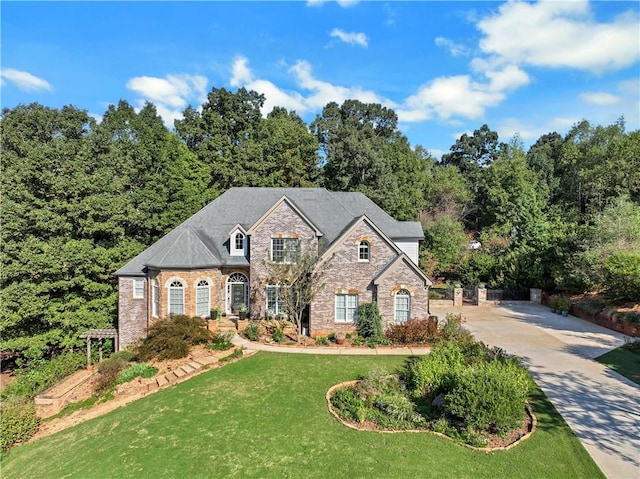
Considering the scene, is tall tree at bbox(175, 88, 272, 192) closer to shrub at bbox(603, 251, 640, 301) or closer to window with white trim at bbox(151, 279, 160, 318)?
window with white trim at bbox(151, 279, 160, 318)

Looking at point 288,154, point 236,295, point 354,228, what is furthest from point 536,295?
point 288,154

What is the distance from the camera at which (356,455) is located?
413 inches

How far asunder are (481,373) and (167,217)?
32226mm

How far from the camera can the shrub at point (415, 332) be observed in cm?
2011

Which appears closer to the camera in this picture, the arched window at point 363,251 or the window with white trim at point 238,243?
the arched window at point 363,251

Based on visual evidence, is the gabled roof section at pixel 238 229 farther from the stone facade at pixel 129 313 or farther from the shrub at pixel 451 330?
the shrub at pixel 451 330

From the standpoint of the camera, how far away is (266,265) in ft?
Answer: 76.6

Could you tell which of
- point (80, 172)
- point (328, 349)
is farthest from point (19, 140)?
point (328, 349)

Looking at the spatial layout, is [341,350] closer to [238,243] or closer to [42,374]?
[238,243]

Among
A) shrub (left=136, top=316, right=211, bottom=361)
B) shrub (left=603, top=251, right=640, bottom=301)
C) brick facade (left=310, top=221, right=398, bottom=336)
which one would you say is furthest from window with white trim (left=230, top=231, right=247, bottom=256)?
shrub (left=603, top=251, right=640, bottom=301)

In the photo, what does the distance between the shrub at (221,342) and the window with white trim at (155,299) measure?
4580 millimetres

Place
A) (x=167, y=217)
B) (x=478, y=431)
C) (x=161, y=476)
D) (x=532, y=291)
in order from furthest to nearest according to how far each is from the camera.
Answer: (x=167, y=217), (x=532, y=291), (x=478, y=431), (x=161, y=476)

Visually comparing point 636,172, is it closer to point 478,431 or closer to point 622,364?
point 622,364

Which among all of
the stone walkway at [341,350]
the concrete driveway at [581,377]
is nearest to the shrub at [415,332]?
the stone walkway at [341,350]
